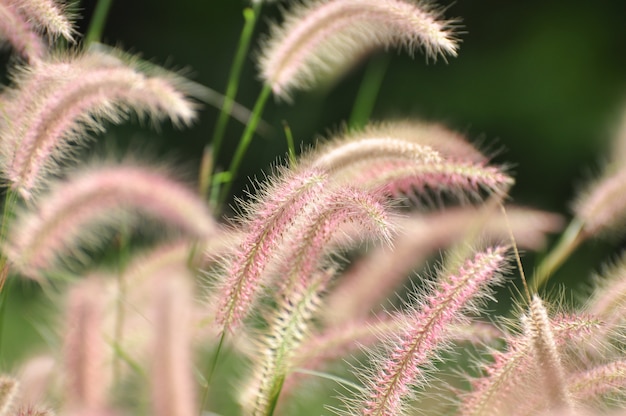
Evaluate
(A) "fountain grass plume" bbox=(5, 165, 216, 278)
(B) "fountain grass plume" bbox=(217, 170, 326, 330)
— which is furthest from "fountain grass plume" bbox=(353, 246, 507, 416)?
(A) "fountain grass plume" bbox=(5, 165, 216, 278)

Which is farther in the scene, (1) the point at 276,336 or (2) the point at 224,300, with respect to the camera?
(1) the point at 276,336

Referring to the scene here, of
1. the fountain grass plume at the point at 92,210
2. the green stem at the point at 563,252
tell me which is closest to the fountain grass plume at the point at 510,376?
the green stem at the point at 563,252

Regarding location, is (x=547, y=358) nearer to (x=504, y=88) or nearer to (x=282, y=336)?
(x=282, y=336)

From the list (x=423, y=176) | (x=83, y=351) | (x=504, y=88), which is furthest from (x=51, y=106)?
(x=504, y=88)

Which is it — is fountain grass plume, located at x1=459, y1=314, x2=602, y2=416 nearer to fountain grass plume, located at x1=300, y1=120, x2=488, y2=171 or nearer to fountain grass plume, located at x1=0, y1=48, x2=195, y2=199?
fountain grass plume, located at x1=300, y1=120, x2=488, y2=171

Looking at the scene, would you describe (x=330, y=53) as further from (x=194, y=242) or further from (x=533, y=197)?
(x=533, y=197)

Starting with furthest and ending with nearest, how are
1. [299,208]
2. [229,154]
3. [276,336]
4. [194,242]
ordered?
[229,154]
[194,242]
[276,336]
[299,208]

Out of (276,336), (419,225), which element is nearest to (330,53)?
(419,225)
